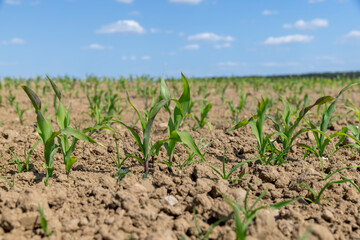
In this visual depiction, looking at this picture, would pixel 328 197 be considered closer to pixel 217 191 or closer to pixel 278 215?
pixel 278 215

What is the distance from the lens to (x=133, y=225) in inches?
52.7

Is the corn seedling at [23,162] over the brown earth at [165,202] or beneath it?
over

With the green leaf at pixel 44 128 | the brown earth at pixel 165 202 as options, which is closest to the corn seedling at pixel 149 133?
the brown earth at pixel 165 202

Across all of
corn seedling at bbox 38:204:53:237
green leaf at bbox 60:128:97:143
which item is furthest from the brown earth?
green leaf at bbox 60:128:97:143

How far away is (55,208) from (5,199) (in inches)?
9.3

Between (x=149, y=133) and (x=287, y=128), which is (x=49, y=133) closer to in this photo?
(x=149, y=133)

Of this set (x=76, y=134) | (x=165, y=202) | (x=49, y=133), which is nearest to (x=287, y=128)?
(x=165, y=202)

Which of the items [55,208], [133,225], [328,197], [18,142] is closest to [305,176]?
[328,197]

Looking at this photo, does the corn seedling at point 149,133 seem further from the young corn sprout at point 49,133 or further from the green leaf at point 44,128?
the green leaf at point 44,128

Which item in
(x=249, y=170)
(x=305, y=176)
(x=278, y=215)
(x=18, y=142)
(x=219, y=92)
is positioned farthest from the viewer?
(x=219, y=92)

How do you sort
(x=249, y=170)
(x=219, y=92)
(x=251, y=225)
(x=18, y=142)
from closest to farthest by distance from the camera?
(x=251, y=225) → (x=249, y=170) → (x=18, y=142) → (x=219, y=92)

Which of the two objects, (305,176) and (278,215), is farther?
(305,176)

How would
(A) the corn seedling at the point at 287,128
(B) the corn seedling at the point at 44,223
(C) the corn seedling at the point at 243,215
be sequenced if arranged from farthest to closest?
(A) the corn seedling at the point at 287,128, (B) the corn seedling at the point at 44,223, (C) the corn seedling at the point at 243,215

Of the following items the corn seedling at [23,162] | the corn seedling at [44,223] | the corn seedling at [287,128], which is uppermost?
the corn seedling at [287,128]
